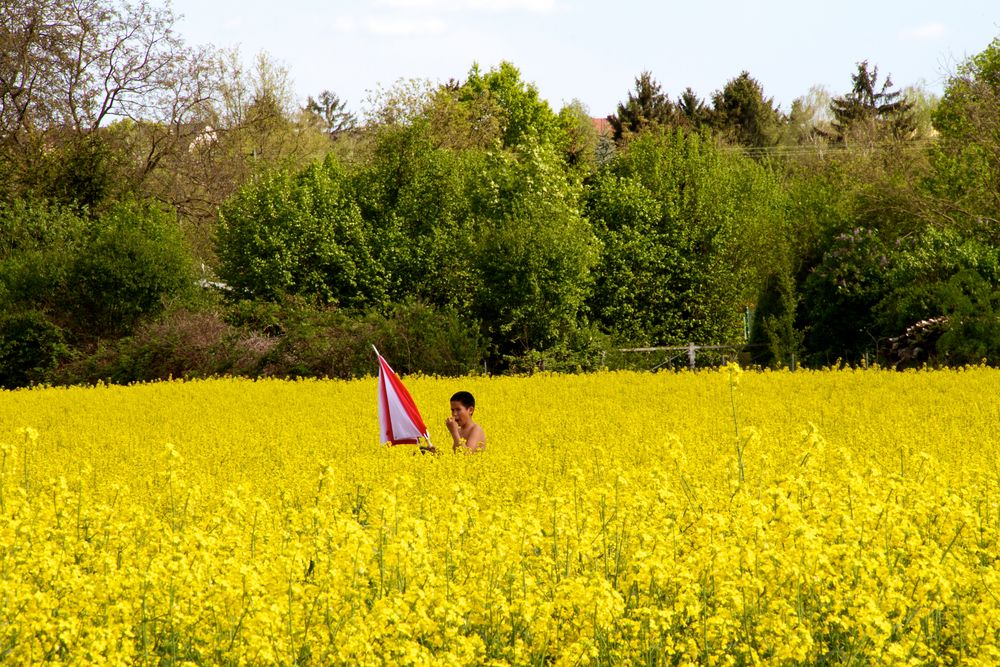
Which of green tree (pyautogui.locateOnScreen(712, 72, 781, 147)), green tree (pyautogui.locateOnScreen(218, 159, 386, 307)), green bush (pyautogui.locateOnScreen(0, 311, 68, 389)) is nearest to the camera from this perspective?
green bush (pyautogui.locateOnScreen(0, 311, 68, 389))

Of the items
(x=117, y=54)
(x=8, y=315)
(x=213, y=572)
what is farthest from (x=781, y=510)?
(x=117, y=54)

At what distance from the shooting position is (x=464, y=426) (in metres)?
11.2

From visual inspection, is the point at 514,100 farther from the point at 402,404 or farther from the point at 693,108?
→ the point at 402,404

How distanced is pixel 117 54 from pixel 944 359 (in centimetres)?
2802

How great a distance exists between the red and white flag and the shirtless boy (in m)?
0.44

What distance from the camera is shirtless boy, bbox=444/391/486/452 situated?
1095cm

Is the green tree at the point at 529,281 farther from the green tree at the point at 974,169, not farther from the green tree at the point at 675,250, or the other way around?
the green tree at the point at 974,169

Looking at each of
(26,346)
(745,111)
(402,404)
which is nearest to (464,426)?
(402,404)

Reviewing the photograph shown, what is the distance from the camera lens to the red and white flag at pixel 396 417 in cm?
1142

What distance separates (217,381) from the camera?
22375mm

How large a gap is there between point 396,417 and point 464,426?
0.73 metres

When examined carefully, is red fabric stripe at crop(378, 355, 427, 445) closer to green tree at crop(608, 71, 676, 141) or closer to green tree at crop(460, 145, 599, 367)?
green tree at crop(460, 145, 599, 367)

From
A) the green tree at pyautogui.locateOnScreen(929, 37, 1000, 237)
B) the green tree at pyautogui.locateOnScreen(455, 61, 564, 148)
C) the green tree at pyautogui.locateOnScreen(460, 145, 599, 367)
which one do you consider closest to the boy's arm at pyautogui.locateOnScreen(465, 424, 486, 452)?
the green tree at pyautogui.locateOnScreen(460, 145, 599, 367)

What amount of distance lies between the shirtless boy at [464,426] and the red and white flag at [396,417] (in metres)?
0.44
